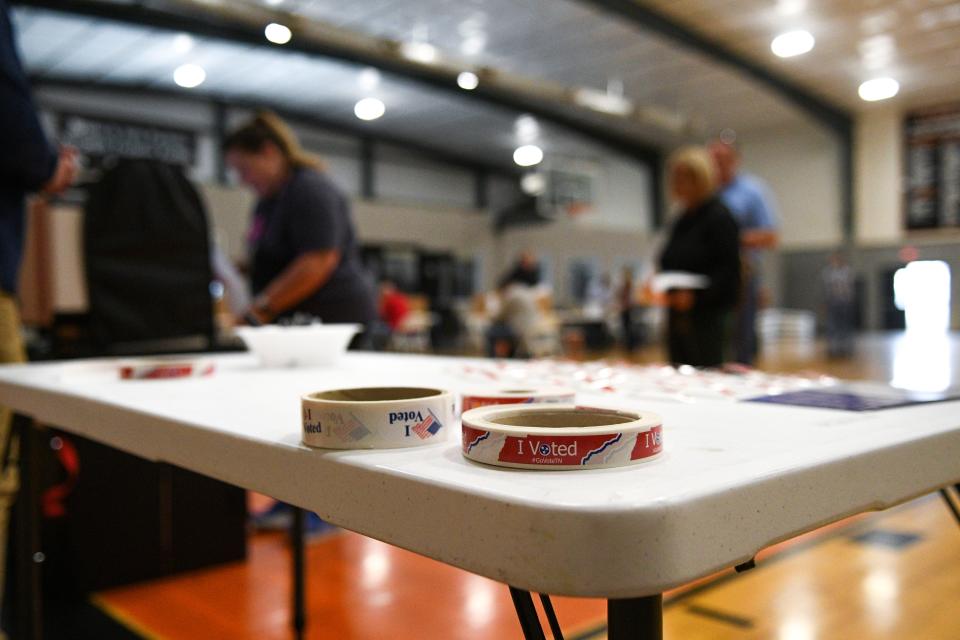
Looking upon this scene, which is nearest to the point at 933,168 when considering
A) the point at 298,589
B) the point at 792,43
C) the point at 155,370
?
the point at 792,43

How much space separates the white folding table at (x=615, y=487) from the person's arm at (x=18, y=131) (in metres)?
0.87

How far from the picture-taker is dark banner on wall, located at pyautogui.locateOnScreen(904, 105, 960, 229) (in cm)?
1047

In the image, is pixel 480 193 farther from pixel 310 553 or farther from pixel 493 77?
pixel 310 553

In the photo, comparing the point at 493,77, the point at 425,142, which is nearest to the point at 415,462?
the point at 493,77

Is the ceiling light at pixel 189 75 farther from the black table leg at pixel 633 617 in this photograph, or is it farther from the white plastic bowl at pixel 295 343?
the black table leg at pixel 633 617

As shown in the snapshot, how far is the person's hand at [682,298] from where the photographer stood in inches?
97.9

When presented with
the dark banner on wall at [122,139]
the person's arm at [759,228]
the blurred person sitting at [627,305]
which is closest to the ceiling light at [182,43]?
the dark banner on wall at [122,139]

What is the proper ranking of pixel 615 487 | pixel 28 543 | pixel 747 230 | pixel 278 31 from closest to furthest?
pixel 615 487, pixel 28 543, pixel 747 230, pixel 278 31

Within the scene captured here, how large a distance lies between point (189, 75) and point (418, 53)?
3928 millimetres

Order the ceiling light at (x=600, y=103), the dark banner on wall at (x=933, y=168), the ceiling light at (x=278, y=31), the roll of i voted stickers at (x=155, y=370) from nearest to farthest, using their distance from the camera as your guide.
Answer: the roll of i voted stickers at (x=155, y=370)
the ceiling light at (x=278, y=31)
the ceiling light at (x=600, y=103)
the dark banner on wall at (x=933, y=168)

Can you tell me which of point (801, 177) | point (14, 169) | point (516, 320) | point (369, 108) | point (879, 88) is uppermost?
point (369, 108)

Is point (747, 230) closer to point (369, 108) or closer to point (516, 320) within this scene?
point (516, 320)

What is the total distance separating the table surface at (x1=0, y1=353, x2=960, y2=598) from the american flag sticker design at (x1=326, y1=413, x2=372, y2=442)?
0.04ft

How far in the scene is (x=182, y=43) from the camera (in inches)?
338
